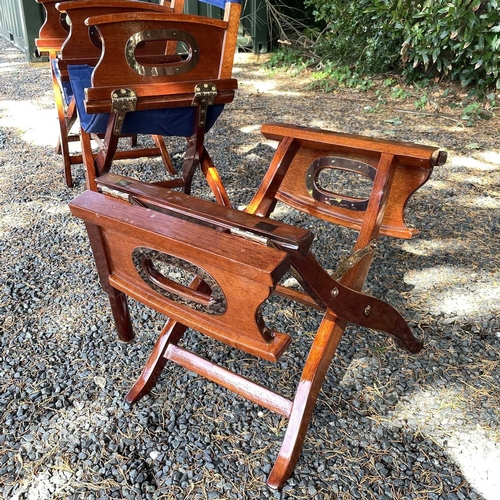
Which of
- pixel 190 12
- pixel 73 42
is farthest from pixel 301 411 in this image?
pixel 190 12

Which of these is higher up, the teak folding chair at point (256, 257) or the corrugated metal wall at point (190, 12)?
the teak folding chair at point (256, 257)

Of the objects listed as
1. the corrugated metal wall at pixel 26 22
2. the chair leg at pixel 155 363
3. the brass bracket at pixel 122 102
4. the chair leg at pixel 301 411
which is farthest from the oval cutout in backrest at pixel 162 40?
the corrugated metal wall at pixel 26 22

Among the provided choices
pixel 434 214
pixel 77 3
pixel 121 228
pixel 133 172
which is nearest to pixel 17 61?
pixel 133 172

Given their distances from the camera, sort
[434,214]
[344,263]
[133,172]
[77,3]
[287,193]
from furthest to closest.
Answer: [133,172] → [434,214] → [77,3] → [287,193] → [344,263]

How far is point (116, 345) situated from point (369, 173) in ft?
3.84

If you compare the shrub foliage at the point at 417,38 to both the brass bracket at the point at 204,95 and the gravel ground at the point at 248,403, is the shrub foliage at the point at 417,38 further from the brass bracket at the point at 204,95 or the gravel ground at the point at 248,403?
the brass bracket at the point at 204,95

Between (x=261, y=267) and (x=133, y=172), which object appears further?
(x=133, y=172)

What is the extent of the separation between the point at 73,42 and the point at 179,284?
182 cm

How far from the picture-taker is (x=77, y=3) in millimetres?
2295

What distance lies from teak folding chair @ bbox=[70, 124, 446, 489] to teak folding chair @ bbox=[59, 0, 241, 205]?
Result: 0.50m

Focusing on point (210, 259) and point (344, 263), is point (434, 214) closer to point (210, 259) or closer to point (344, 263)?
point (344, 263)

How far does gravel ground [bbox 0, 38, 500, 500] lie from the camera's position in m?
1.40

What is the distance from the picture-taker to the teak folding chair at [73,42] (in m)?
2.43

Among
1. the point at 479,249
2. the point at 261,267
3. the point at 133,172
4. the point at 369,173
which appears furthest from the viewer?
the point at 133,172
